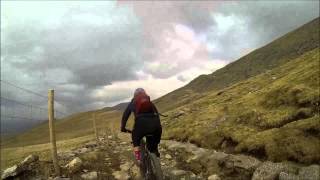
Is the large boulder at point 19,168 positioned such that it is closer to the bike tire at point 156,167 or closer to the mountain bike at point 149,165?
the mountain bike at point 149,165

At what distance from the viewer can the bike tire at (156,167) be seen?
→ 13.0m

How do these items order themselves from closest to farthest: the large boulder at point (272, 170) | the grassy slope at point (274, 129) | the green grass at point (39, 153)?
the large boulder at point (272, 170), the grassy slope at point (274, 129), the green grass at point (39, 153)

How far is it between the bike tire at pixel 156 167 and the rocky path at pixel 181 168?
5.49m

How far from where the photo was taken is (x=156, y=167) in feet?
42.8

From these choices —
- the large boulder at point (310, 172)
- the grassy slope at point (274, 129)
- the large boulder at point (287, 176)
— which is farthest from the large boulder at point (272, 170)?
the grassy slope at point (274, 129)

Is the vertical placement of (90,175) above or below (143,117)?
below

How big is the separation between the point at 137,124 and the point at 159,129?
686 mm

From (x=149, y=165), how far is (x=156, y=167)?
472 millimetres

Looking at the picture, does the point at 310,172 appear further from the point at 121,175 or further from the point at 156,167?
the point at 121,175

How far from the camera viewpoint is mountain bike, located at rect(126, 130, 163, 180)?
13.1 m

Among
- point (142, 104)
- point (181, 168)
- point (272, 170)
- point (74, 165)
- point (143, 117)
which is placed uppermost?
point (142, 104)

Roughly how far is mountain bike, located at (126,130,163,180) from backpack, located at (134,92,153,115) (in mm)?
1233

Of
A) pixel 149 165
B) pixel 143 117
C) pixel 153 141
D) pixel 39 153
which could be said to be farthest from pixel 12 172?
pixel 39 153


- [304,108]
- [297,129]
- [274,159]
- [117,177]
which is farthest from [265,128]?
[117,177]
